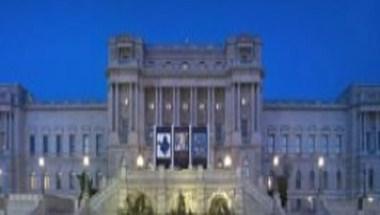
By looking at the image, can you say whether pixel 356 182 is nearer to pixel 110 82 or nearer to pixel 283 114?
pixel 283 114

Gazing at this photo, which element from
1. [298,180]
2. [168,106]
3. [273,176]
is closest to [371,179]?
[298,180]

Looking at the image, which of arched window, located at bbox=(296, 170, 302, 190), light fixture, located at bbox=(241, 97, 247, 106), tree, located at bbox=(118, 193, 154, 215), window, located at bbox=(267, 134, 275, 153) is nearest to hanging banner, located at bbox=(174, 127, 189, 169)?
tree, located at bbox=(118, 193, 154, 215)

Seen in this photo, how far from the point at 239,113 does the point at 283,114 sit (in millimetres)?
8650

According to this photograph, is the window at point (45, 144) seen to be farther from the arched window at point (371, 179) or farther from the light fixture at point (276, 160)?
the arched window at point (371, 179)

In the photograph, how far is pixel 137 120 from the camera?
122062mm

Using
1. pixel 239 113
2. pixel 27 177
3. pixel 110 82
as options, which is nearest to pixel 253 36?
pixel 239 113

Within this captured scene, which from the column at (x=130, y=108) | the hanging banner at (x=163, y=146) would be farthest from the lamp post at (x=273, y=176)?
the column at (x=130, y=108)

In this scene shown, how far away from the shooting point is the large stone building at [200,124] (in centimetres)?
12125

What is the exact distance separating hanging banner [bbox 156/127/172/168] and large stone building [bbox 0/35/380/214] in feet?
64.0

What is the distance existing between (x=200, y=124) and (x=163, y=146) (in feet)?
90.8

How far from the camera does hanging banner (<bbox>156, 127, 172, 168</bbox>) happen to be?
95938 millimetres

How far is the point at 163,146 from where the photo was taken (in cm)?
9656

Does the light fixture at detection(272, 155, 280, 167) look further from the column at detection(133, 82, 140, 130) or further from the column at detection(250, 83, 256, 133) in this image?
the column at detection(133, 82, 140, 130)

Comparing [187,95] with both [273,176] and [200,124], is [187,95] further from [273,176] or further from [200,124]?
[273,176]
